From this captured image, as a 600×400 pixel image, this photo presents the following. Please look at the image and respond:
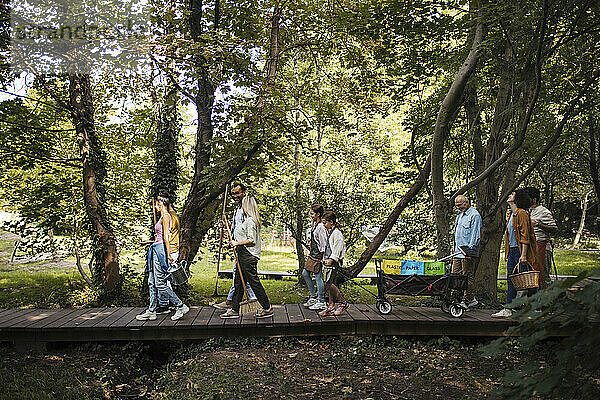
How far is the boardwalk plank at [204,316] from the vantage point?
6461mm

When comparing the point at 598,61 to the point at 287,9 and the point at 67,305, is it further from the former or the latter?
the point at 67,305

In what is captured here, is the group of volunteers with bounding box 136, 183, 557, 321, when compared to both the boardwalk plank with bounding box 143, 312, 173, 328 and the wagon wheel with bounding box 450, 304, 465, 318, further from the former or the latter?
the wagon wheel with bounding box 450, 304, 465, 318

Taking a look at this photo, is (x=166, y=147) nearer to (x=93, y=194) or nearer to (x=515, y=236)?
(x=93, y=194)

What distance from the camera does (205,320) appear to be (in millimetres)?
6648

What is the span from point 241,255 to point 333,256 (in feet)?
4.55

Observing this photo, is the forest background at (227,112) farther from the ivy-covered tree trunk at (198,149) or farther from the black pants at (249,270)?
the black pants at (249,270)

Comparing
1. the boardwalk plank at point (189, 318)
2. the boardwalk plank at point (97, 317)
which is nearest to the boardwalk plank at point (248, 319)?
the boardwalk plank at point (189, 318)

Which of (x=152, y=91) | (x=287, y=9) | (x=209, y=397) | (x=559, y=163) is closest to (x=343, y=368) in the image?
(x=209, y=397)

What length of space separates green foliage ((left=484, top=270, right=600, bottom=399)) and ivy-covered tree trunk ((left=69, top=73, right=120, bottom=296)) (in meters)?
8.30

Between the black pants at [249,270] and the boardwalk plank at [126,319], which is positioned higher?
the black pants at [249,270]

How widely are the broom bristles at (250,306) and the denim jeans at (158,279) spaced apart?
3.20 feet

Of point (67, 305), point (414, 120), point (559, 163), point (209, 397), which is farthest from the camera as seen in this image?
point (559, 163)

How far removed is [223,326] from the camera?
6.41 metres

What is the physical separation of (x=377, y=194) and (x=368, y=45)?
4.36 m
